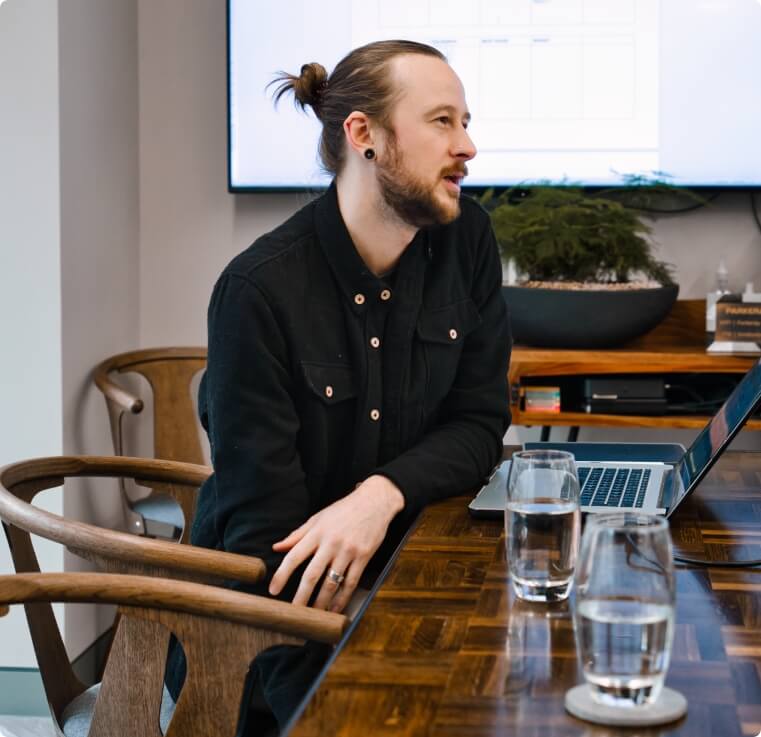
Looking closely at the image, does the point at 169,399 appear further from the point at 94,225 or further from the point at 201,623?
the point at 201,623

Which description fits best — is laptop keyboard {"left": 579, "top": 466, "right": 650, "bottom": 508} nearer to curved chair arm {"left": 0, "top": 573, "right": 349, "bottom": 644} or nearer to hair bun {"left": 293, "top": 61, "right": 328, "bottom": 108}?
curved chair arm {"left": 0, "top": 573, "right": 349, "bottom": 644}

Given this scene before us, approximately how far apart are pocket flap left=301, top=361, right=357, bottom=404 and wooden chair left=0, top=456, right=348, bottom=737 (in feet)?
1.07

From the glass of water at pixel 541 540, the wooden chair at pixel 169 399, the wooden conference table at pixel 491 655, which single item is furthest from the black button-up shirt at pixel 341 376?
the wooden chair at pixel 169 399

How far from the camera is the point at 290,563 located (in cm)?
140

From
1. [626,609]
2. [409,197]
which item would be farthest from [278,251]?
[626,609]

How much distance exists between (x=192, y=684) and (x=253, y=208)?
7.62ft

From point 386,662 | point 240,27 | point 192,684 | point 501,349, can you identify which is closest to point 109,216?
point 240,27

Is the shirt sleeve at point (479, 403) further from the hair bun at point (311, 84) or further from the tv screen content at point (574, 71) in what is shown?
the tv screen content at point (574, 71)

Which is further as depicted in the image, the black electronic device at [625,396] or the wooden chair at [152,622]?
the black electronic device at [625,396]

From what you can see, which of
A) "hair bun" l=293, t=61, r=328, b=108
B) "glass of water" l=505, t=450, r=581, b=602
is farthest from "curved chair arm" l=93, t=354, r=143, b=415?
"glass of water" l=505, t=450, r=581, b=602

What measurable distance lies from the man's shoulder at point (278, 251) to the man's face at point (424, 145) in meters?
0.13

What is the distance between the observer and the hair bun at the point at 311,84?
1.82 metres

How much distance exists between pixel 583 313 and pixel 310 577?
5.15 ft

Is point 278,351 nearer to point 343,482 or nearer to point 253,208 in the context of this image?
point 343,482
